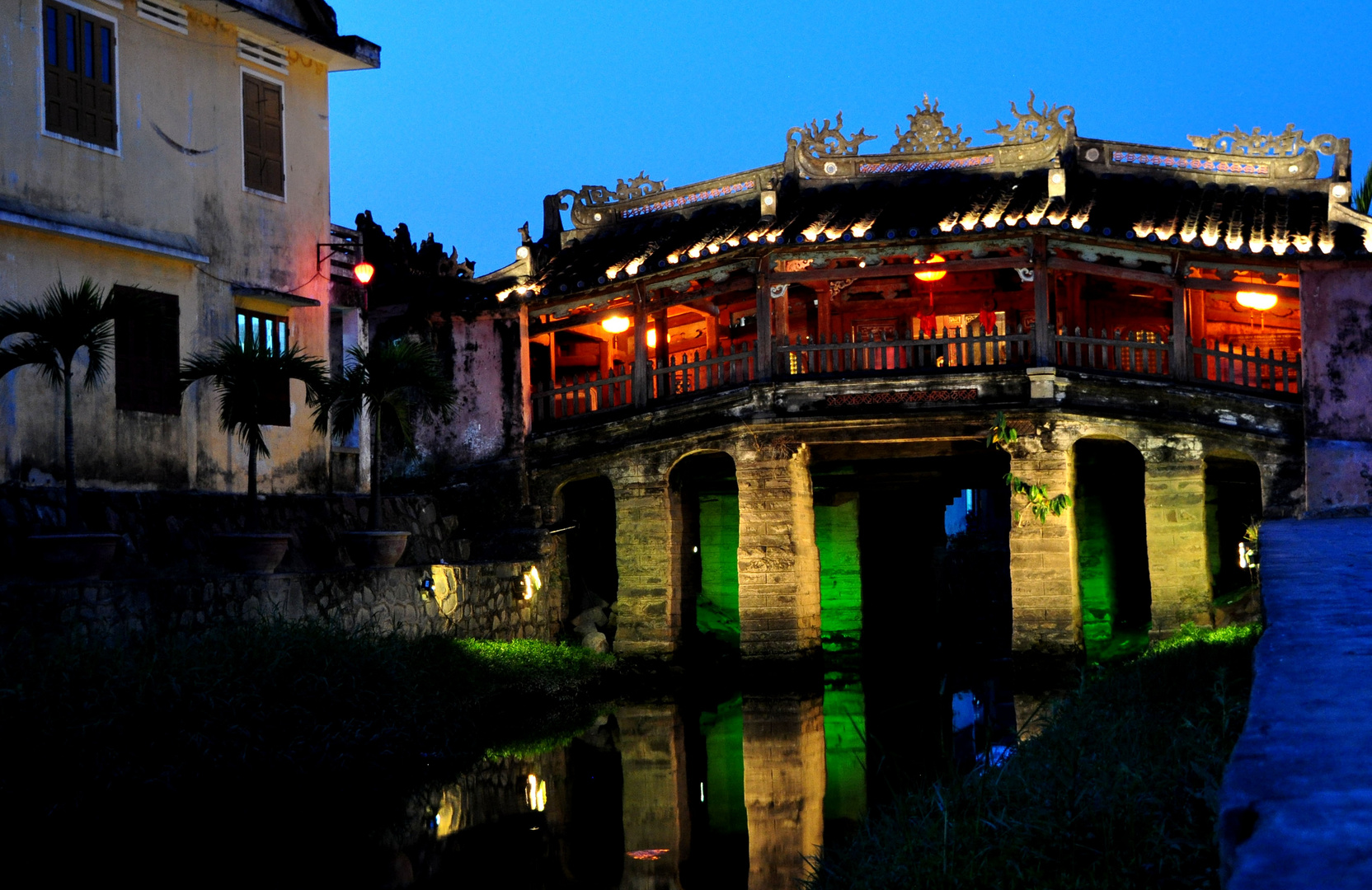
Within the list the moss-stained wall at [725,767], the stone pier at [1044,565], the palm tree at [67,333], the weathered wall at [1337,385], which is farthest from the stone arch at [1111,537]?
the palm tree at [67,333]

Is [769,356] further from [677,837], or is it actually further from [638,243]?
[677,837]

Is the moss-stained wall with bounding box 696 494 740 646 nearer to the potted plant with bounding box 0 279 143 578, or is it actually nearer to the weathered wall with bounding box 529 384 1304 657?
the weathered wall with bounding box 529 384 1304 657

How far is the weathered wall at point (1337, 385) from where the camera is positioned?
18125mm

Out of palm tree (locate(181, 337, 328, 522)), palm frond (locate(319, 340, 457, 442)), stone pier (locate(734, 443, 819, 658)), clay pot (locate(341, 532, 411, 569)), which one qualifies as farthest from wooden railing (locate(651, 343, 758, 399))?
palm tree (locate(181, 337, 328, 522))

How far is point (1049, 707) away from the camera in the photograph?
15859mm

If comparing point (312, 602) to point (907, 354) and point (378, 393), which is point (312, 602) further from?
point (907, 354)

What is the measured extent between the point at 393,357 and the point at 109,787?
296 inches

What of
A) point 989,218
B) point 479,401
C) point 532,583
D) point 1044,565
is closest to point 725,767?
point 1044,565

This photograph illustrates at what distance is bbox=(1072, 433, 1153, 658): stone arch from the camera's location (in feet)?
72.8

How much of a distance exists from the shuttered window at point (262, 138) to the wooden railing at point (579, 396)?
5377 mm

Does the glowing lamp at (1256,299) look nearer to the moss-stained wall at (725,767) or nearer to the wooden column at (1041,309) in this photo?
the wooden column at (1041,309)

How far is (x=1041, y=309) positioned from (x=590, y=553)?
30.4ft

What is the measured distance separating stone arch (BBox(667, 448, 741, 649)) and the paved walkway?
1453 centimetres

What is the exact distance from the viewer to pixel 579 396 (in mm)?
22594
